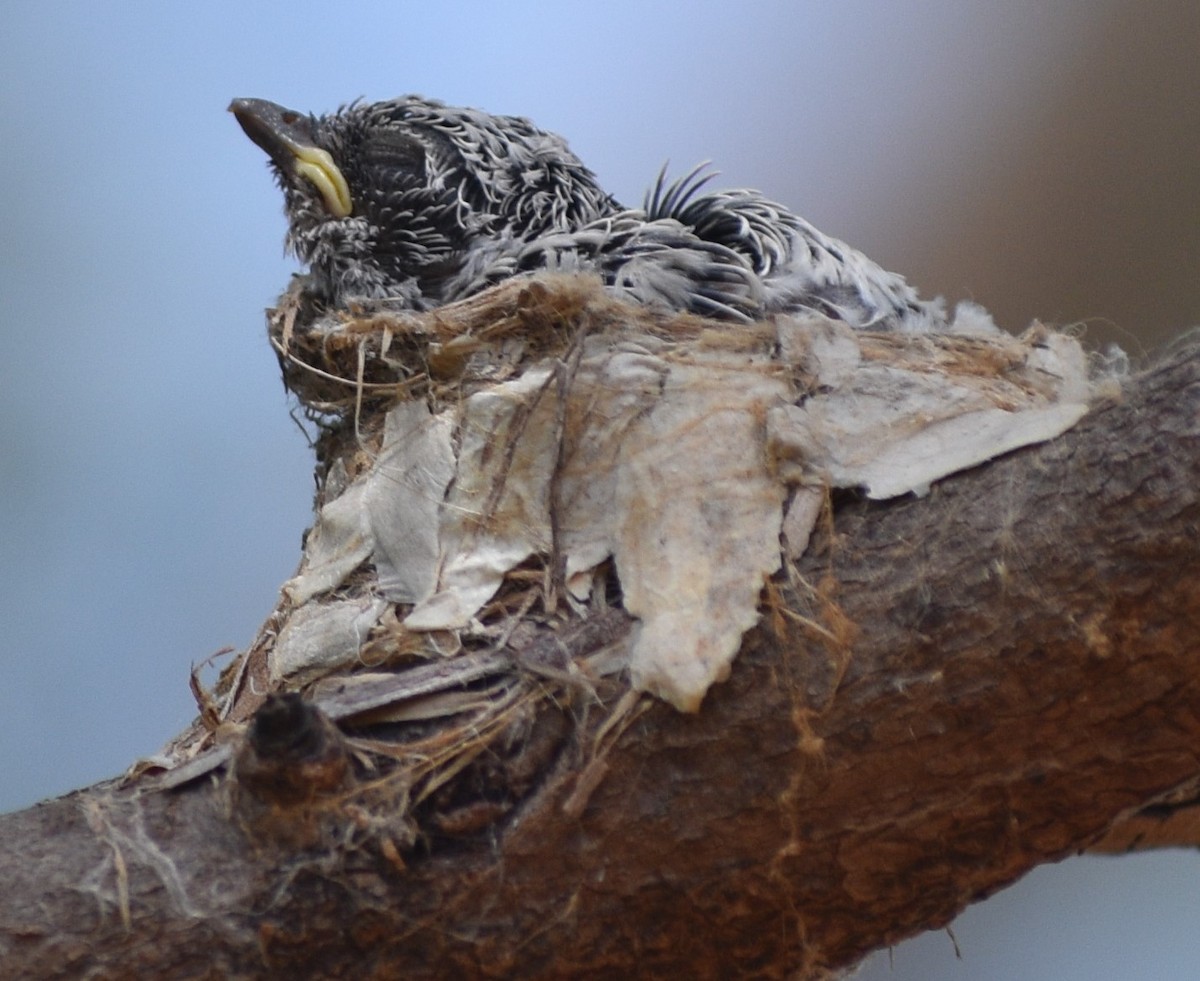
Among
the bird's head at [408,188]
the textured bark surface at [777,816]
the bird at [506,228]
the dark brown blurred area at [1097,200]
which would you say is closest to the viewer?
the textured bark surface at [777,816]

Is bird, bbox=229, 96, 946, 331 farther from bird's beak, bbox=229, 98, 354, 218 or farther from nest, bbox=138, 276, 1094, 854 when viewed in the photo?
nest, bbox=138, 276, 1094, 854

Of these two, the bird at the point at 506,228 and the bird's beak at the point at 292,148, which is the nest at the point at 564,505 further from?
the bird's beak at the point at 292,148

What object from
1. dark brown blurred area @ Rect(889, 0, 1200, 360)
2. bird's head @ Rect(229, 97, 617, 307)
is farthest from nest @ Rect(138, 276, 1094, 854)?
dark brown blurred area @ Rect(889, 0, 1200, 360)

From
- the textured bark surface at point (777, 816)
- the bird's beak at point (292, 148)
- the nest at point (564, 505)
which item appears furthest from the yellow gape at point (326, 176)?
the textured bark surface at point (777, 816)

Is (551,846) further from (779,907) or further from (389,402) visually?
(389,402)

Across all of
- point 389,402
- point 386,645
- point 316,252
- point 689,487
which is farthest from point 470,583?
point 316,252
